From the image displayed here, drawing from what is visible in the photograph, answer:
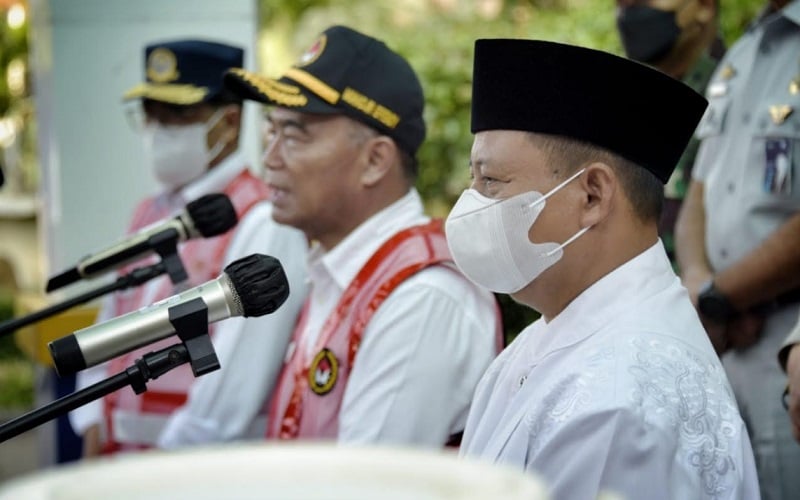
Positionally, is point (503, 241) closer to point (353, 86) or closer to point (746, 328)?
point (353, 86)

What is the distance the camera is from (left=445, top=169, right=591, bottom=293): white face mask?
8.21 feet

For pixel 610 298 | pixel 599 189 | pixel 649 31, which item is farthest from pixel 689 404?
pixel 649 31

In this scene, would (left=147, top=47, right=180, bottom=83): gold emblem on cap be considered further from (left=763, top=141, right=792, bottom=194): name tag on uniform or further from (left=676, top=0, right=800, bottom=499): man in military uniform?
(left=763, top=141, right=792, bottom=194): name tag on uniform

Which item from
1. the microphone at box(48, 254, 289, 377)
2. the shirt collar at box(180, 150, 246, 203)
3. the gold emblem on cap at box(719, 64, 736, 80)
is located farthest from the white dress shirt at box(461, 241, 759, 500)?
the shirt collar at box(180, 150, 246, 203)

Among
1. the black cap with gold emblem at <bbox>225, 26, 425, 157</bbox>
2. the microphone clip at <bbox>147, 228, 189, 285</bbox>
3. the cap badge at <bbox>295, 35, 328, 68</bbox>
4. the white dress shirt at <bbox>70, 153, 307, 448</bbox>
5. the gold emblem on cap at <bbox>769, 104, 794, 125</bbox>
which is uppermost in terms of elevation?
the cap badge at <bbox>295, 35, 328, 68</bbox>

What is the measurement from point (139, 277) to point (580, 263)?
39.9 inches

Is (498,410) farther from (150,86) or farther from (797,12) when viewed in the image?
(150,86)

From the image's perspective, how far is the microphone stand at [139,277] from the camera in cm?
266

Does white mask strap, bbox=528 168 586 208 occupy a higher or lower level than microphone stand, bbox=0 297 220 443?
higher

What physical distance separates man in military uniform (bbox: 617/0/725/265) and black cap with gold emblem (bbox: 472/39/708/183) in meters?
1.78

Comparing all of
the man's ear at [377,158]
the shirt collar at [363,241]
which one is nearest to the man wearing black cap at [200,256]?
the shirt collar at [363,241]

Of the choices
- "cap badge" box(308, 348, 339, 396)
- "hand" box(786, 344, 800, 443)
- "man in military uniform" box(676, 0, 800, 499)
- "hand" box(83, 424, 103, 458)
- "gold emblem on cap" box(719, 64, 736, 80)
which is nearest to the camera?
"hand" box(786, 344, 800, 443)

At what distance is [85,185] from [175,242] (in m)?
3.67

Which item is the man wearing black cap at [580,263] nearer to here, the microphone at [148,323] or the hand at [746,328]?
the microphone at [148,323]
